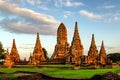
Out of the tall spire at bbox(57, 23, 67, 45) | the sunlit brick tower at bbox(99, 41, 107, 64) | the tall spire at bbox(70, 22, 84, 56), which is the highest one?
the tall spire at bbox(57, 23, 67, 45)

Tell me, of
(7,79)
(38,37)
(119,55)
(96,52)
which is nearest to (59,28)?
(38,37)

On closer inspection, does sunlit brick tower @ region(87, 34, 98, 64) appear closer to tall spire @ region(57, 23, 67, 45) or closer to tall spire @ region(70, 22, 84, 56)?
tall spire @ region(70, 22, 84, 56)

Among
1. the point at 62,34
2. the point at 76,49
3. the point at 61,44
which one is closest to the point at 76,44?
the point at 76,49

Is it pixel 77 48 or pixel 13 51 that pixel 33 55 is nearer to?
pixel 13 51

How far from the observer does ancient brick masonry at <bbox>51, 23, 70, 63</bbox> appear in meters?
67.2

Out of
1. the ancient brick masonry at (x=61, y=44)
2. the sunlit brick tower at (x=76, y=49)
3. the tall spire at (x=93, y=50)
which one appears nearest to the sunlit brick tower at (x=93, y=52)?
the tall spire at (x=93, y=50)

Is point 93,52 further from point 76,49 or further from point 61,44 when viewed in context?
point 61,44

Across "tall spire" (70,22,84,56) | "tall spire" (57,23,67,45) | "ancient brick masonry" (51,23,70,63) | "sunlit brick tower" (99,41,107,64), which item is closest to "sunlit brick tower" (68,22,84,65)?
"tall spire" (70,22,84,56)

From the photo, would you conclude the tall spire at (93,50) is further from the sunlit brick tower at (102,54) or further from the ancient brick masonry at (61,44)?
the ancient brick masonry at (61,44)

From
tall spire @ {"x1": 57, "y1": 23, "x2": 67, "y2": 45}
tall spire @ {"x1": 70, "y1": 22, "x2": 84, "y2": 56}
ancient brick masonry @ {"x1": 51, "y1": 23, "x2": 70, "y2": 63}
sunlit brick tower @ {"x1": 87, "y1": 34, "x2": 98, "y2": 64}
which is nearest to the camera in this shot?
tall spire @ {"x1": 70, "y1": 22, "x2": 84, "y2": 56}

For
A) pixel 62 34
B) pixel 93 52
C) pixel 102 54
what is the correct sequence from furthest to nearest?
pixel 62 34 < pixel 102 54 < pixel 93 52

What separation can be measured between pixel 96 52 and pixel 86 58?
5.28 meters

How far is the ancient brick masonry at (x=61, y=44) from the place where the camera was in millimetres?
67250

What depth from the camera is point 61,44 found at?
6812 centimetres
